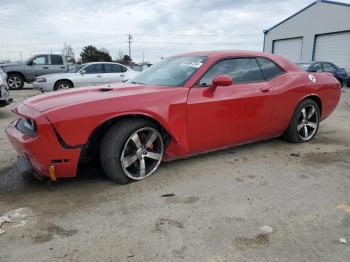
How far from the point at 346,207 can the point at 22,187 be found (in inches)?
128

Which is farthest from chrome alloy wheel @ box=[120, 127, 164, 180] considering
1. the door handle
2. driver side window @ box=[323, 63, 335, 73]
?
driver side window @ box=[323, 63, 335, 73]

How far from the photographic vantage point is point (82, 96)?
366 centimetres

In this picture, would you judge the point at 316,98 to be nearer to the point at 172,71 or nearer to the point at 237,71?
the point at 237,71

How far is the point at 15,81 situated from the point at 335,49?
21.1 metres

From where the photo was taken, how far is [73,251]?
2502mm

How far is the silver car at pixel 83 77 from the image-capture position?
12.1 metres

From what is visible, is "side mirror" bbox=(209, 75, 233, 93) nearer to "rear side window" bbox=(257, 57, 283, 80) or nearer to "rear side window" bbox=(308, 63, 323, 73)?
"rear side window" bbox=(257, 57, 283, 80)

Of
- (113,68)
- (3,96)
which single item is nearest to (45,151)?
(3,96)

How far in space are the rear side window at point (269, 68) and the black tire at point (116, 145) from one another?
2142 millimetres

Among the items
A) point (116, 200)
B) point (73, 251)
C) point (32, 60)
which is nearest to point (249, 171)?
point (116, 200)

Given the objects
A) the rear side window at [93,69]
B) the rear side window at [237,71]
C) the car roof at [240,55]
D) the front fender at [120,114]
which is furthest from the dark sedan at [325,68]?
the front fender at [120,114]

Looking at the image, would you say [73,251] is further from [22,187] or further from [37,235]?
[22,187]

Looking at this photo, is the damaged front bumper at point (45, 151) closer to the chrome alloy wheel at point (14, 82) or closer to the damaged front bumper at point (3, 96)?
the damaged front bumper at point (3, 96)

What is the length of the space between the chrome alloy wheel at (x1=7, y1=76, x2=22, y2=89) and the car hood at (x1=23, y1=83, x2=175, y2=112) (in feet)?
44.1
